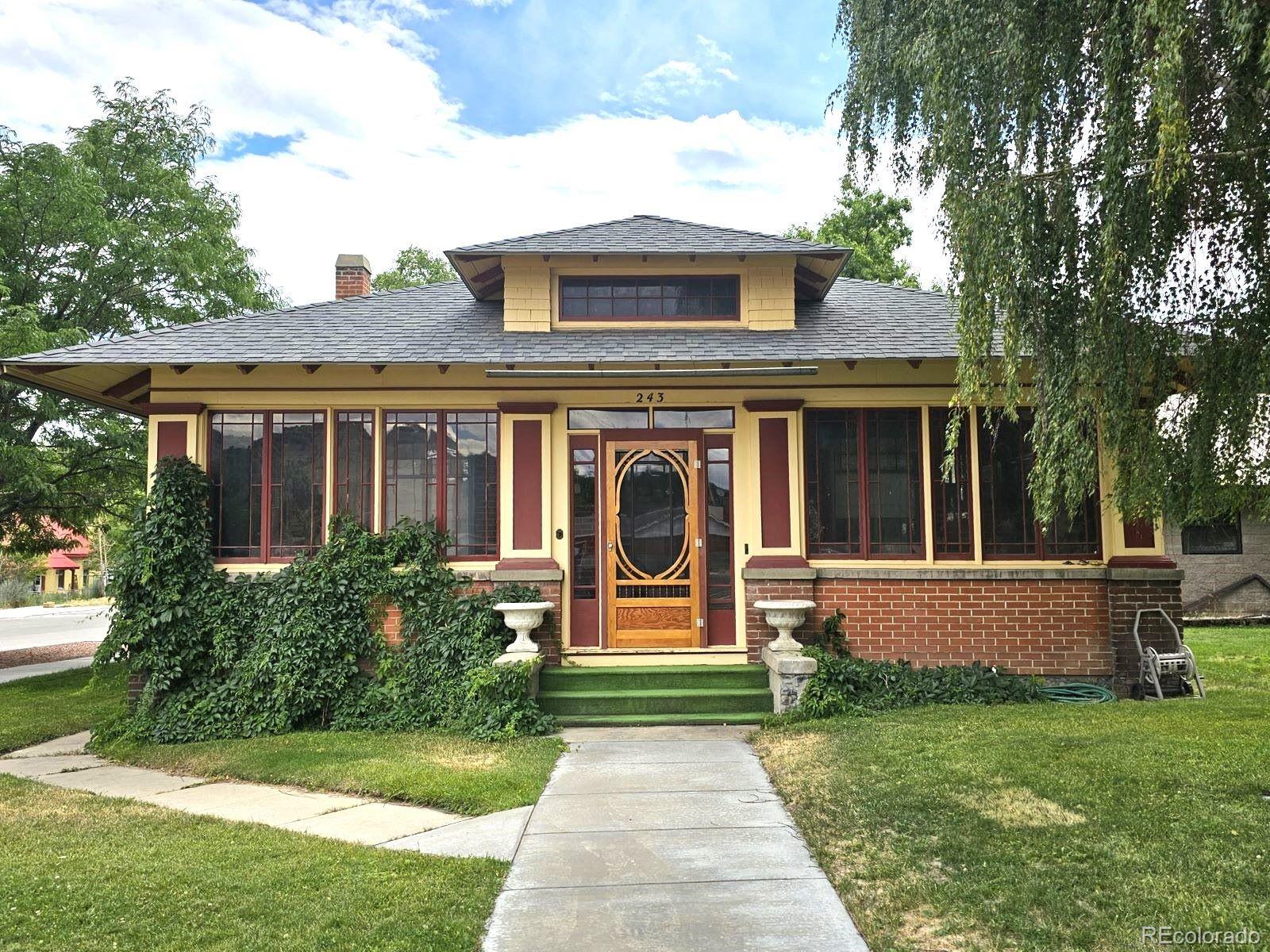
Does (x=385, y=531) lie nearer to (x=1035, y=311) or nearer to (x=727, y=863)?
(x=727, y=863)

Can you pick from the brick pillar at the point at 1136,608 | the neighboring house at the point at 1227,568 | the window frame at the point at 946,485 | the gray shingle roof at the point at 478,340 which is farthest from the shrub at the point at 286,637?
the neighboring house at the point at 1227,568

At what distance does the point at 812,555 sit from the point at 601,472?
7.83ft

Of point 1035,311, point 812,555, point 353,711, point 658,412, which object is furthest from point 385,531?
point 1035,311

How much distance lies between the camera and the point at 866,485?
902 cm

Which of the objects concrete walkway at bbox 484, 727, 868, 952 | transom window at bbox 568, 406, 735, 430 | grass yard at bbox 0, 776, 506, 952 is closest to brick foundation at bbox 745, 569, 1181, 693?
transom window at bbox 568, 406, 735, 430

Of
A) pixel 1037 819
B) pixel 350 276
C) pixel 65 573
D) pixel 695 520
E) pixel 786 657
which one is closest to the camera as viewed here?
pixel 1037 819

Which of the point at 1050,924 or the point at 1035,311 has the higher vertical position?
the point at 1035,311

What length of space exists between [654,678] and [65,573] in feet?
179

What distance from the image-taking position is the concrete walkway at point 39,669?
44.7 ft

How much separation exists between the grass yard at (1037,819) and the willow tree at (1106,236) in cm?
175

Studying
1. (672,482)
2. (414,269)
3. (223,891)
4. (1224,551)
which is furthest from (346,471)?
(414,269)

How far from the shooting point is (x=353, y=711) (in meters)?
8.22

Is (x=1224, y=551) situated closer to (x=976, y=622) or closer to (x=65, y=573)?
(x=976, y=622)
